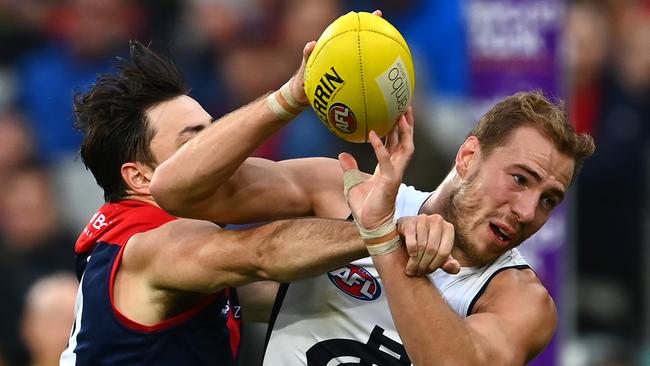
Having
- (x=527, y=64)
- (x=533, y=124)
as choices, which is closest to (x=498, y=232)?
(x=533, y=124)

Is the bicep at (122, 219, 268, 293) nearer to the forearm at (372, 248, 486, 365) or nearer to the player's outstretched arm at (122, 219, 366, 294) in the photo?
the player's outstretched arm at (122, 219, 366, 294)

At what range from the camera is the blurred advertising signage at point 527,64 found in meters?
7.69

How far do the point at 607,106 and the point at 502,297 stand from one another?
198 inches

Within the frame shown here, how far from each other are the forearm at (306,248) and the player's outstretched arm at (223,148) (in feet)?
0.98

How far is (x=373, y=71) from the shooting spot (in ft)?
15.9

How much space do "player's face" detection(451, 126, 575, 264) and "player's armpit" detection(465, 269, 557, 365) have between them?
16 centimetres

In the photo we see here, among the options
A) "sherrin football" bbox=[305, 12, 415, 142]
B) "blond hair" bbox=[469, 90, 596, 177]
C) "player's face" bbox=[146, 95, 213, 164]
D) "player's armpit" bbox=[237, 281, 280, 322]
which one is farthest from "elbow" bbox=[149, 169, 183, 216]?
"blond hair" bbox=[469, 90, 596, 177]

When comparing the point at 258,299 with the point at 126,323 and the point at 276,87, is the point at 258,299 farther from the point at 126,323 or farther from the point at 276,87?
the point at 276,87

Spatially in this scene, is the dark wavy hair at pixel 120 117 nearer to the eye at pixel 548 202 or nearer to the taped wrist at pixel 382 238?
the taped wrist at pixel 382 238

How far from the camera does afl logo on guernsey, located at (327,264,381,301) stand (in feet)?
18.0

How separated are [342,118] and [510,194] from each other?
2.65ft

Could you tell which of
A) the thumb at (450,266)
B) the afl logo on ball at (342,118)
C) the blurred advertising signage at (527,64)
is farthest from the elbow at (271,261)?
the blurred advertising signage at (527,64)

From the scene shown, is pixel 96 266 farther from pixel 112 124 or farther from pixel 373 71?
pixel 373 71

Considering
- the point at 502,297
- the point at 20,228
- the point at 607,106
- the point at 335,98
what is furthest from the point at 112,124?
the point at 607,106
